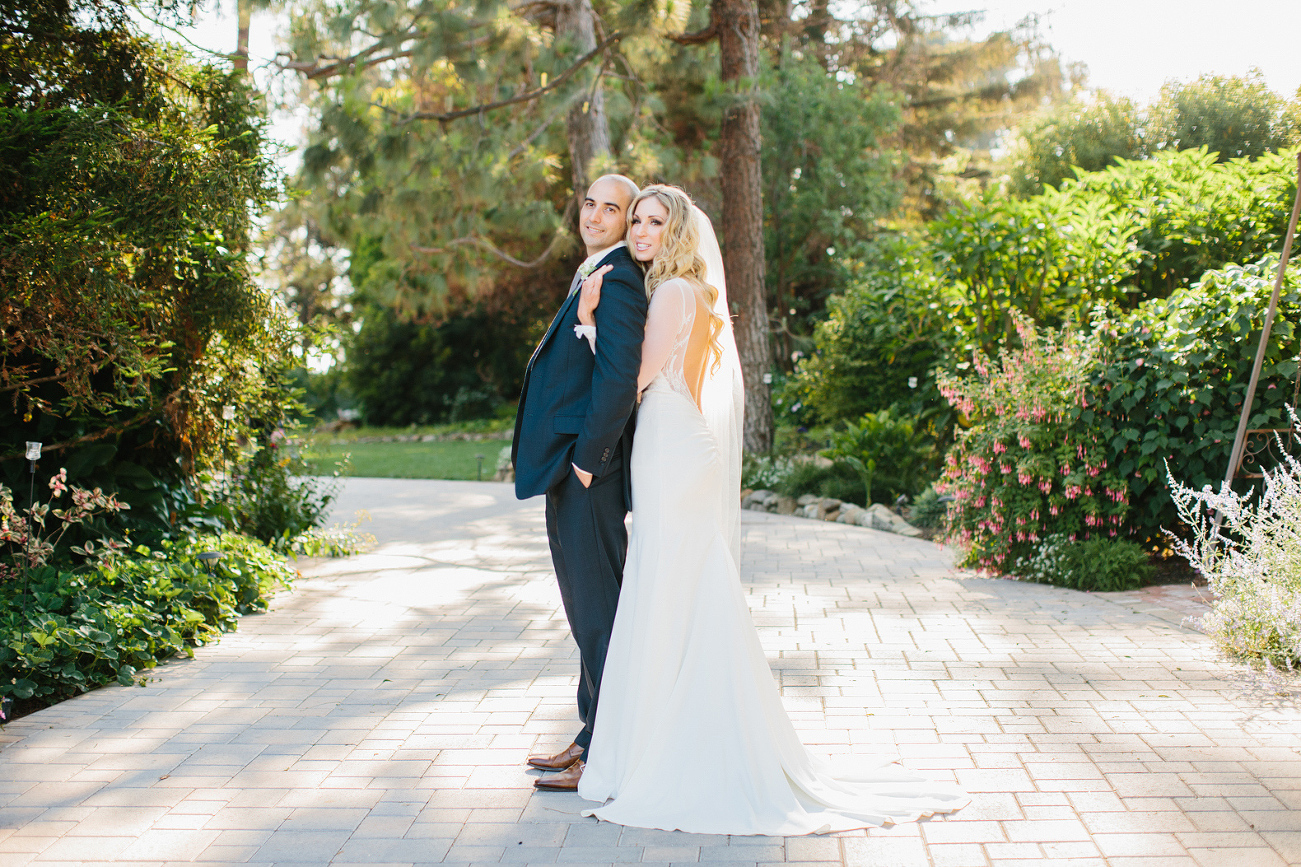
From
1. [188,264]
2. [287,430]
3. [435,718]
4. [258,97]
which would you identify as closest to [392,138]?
[287,430]

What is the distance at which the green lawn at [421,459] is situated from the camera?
51.7ft

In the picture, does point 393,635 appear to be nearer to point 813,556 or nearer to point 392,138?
point 813,556

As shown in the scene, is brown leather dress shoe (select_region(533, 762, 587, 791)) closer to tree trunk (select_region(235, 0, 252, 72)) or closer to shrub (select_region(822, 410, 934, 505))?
tree trunk (select_region(235, 0, 252, 72))

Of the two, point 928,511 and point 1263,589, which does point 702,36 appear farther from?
point 1263,589

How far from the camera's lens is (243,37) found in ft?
25.6

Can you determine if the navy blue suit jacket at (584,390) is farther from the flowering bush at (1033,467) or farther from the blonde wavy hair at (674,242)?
the flowering bush at (1033,467)

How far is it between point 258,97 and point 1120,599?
6002 millimetres

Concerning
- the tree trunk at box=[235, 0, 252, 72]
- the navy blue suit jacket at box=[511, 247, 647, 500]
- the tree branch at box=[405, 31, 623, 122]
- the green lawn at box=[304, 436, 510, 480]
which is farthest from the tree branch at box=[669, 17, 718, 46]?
the navy blue suit jacket at box=[511, 247, 647, 500]

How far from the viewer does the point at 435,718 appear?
377 centimetres

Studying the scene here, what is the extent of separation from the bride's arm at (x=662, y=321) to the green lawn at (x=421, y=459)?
965 cm

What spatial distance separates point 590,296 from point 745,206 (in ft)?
30.2

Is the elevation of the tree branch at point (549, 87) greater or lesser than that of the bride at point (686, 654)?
greater

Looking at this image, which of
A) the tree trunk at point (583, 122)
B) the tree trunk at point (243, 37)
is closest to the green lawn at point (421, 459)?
the tree trunk at point (583, 122)

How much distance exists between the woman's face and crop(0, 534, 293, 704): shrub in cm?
304
